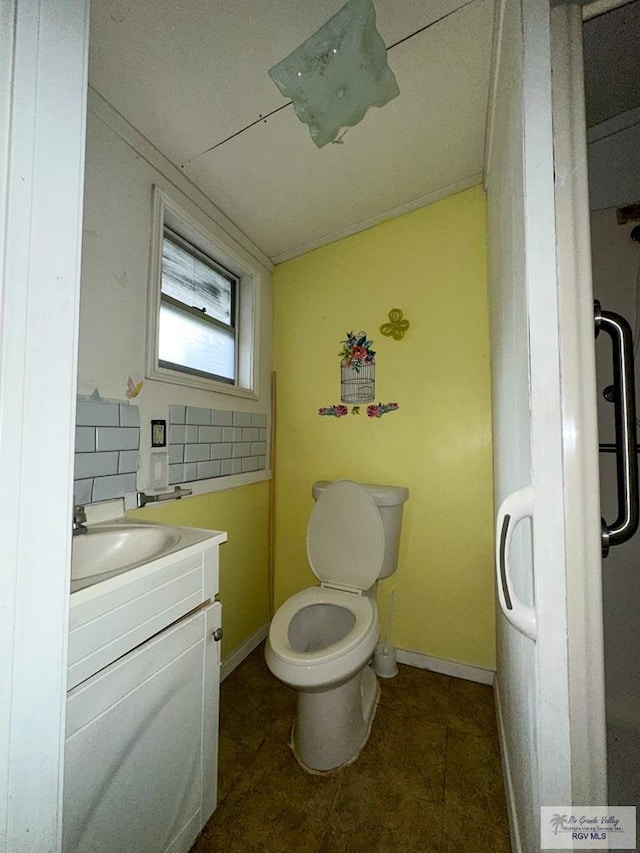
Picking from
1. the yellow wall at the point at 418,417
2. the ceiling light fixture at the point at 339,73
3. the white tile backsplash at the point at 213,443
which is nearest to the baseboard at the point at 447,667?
the yellow wall at the point at 418,417

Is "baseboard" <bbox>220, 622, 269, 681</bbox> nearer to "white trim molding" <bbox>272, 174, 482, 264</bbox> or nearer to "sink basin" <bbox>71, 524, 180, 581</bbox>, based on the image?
"sink basin" <bbox>71, 524, 180, 581</bbox>

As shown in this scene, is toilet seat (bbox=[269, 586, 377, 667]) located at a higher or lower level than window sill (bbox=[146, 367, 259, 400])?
lower

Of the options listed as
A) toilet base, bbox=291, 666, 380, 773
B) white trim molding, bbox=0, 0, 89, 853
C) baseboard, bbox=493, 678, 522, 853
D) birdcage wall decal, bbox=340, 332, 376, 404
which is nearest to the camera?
white trim molding, bbox=0, 0, 89, 853

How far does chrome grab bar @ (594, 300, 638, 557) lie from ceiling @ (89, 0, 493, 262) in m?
1.04

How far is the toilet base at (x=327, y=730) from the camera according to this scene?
1.19m

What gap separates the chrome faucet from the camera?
962 millimetres

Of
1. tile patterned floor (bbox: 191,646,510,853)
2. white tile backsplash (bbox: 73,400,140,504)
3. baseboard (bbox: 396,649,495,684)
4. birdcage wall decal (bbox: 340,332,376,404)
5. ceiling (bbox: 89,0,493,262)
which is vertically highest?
ceiling (bbox: 89,0,493,262)

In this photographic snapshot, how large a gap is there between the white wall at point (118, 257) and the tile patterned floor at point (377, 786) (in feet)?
3.35

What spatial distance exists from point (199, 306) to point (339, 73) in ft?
3.31

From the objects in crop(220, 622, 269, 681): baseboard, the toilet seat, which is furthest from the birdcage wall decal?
crop(220, 622, 269, 681): baseboard

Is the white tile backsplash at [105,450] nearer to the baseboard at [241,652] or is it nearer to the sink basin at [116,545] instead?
the sink basin at [116,545]

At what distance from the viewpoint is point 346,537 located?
1555mm

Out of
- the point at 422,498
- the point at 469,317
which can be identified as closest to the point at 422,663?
the point at 422,498

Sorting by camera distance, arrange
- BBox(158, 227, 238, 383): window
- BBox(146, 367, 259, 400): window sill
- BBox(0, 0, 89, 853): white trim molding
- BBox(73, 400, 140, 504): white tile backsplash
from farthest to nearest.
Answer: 1. BBox(158, 227, 238, 383): window
2. BBox(146, 367, 259, 400): window sill
3. BBox(73, 400, 140, 504): white tile backsplash
4. BBox(0, 0, 89, 853): white trim molding
